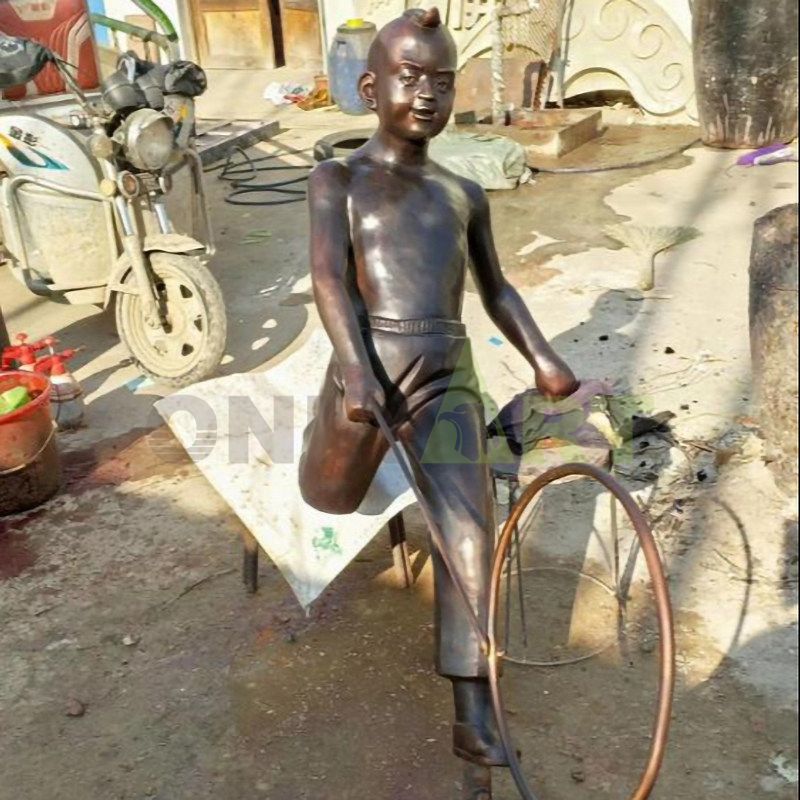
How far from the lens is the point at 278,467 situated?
3.06 metres

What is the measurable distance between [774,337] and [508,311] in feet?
3.51

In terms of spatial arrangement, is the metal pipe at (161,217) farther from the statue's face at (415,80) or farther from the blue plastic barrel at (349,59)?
the blue plastic barrel at (349,59)

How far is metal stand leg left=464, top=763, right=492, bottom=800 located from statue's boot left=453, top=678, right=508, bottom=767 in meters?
0.03

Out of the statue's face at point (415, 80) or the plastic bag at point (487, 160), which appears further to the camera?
the plastic bag at point (487, 160)

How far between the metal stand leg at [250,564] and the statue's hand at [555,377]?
109 cm

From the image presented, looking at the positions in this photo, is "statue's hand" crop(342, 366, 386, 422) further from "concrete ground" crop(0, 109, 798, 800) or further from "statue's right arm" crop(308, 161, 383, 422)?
"concrete ground" crop(0, 109, 798, 800)

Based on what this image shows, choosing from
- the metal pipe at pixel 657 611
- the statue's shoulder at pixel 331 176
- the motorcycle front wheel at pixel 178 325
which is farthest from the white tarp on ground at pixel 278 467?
the motorcycle front wheel at pixel 178 325

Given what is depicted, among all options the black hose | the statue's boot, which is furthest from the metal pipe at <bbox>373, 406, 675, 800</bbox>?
the black hose

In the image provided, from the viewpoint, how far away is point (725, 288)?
17.3 ft

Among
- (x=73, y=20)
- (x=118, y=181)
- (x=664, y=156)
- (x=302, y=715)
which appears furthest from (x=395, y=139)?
(x=664, y=156)

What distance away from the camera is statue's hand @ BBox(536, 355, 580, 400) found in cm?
252

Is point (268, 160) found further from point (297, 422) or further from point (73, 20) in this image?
point (297, 422)

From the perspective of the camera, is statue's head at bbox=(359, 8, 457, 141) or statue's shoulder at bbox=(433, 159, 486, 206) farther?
statue's shoulder at bbox=(433, 159, 486, 206)

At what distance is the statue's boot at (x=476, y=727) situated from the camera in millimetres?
2158
